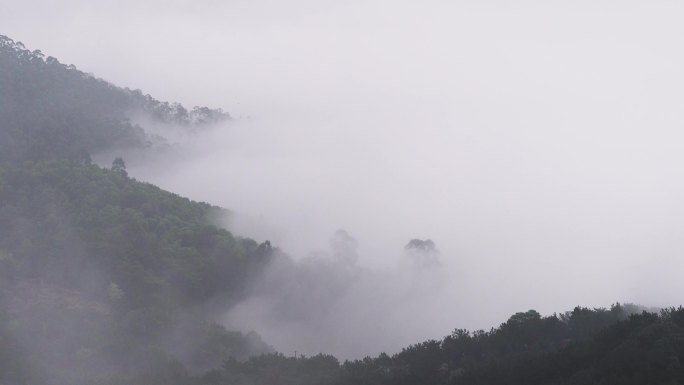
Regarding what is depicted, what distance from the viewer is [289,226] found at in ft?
289

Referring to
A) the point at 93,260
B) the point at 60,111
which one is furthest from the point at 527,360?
the point at 60,111

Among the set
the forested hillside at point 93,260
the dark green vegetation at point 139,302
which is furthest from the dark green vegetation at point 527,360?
the forested hillside at point 93,260

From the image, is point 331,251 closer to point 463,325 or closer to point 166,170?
point 463,325

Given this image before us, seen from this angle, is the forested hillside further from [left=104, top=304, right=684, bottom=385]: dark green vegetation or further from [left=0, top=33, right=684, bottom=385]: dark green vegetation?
[left=104, top=304, right=684, bottom=385]: dark green vegetation

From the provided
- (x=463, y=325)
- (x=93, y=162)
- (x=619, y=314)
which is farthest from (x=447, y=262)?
(x=619, y=314)

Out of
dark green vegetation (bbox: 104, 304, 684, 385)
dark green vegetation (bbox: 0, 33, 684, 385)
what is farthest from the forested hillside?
dark green vegetation (bbox: 104, 304, 684, 385)

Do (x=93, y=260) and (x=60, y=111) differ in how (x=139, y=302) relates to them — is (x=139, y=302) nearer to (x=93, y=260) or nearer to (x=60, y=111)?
(x=93, y=260)

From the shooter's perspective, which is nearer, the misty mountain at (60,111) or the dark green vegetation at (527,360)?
the dark green vegetation at (527,360)

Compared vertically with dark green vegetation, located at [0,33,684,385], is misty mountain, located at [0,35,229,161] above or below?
above

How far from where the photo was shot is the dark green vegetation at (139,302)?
104 ft

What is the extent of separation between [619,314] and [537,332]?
3.79 meters

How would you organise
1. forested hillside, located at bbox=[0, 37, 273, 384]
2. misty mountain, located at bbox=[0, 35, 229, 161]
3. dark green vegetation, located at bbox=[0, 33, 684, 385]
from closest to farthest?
dark green vegetation, located at bbox=[0, 33, 684, 385], forested hillside, located at bbox=[0, 37, 273, 384], misty mountain, located at bbox=[0, 35, 229, 161]

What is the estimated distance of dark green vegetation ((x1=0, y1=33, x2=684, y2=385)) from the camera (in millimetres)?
31844

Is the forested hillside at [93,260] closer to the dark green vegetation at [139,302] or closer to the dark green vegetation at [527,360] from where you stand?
the dark green vegetation at [139,302]
